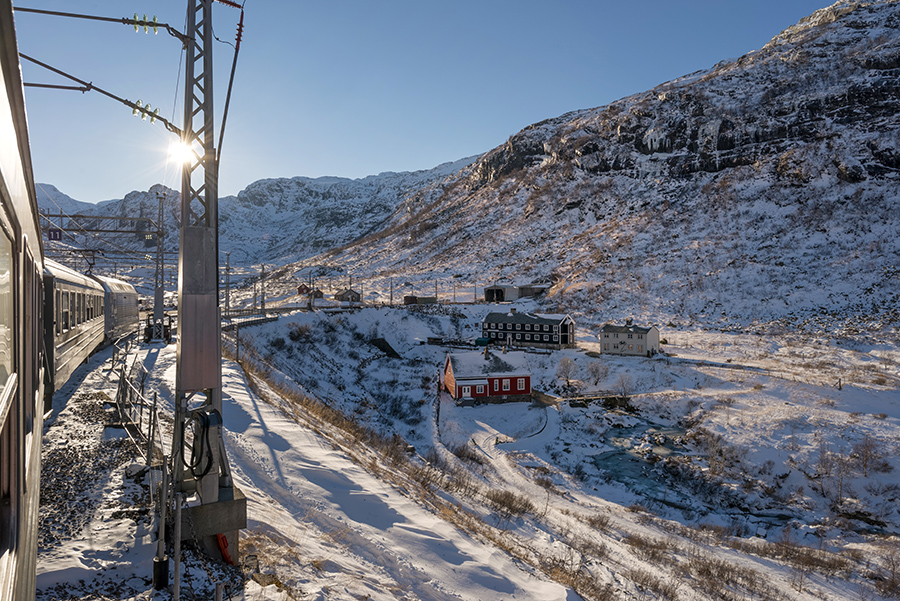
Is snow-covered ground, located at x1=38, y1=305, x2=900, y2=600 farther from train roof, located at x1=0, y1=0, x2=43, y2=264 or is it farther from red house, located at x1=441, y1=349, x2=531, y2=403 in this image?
train roof, located at x1=0, y1=0, x2=43, y2=264

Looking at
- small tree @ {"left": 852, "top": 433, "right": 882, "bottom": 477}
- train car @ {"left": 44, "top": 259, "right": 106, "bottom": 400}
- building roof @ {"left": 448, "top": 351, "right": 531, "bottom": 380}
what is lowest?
small tree @ {"left": 852, "top": 433, "right": 882, "bottom": 477}

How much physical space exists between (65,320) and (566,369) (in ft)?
122

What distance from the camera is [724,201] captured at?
81938 millimetres

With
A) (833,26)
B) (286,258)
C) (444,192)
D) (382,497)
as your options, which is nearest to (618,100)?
(833,26)

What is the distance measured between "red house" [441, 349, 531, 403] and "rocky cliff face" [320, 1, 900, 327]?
26.7 meters

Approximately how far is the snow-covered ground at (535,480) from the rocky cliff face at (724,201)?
66.7ft

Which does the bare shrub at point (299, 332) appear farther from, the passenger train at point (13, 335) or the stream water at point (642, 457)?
the passenger train at point (13, 335)

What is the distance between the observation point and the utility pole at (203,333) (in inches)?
265

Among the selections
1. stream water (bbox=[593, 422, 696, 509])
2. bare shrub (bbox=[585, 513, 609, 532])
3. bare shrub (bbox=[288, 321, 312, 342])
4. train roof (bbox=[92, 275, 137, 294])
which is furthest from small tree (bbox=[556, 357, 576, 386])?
train roof (bbox=[92, 275, 137, 294])

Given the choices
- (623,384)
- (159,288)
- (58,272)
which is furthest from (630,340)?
(58,272)

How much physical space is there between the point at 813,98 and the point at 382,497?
113964mm

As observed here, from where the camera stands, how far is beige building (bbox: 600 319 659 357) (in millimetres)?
42719

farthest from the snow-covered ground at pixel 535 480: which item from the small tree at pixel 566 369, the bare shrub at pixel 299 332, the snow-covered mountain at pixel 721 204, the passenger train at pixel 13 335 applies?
the snow-covered mountain at pixel 721 204

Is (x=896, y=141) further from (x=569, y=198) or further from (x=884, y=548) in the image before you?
(x=884, y=548)
